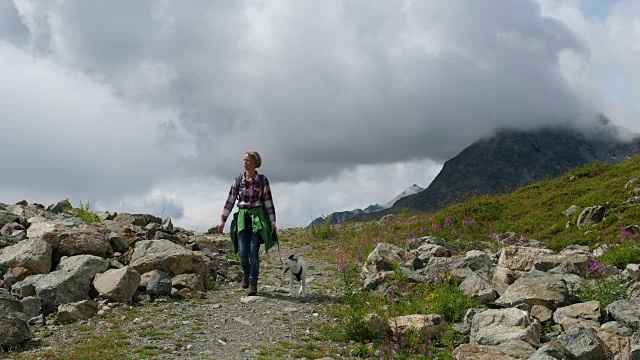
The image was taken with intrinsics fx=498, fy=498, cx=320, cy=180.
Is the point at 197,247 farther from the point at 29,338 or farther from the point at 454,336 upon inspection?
the point at 454,336

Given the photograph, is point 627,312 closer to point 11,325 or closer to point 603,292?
point 603,292

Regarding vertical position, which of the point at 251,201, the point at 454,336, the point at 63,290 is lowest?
the point at 454,336

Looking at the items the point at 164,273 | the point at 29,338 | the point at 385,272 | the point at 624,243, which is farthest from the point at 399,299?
the point at 624,243

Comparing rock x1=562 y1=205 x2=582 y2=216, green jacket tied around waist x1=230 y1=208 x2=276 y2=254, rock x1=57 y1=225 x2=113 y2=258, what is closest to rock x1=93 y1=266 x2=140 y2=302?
rock x1=57 y1=225 x2=113 y2=258

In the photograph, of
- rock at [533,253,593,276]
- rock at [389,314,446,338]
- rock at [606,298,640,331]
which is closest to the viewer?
rock at [606,298,640,331]

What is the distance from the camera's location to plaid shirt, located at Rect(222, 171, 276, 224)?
11.5m

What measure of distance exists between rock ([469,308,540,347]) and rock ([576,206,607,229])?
41.0 feet

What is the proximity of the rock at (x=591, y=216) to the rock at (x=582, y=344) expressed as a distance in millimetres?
13071

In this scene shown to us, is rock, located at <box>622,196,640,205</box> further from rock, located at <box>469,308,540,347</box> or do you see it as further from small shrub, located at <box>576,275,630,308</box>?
rock, located at <box>469,308,540,347</box>

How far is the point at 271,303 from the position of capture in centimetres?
1080

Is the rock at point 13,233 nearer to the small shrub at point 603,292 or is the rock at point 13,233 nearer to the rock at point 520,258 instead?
the rock at point 520,258

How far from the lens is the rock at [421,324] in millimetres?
7720

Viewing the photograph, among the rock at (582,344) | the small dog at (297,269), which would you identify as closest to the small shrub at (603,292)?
the rock at (582,344)

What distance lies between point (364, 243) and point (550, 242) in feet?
21.8
